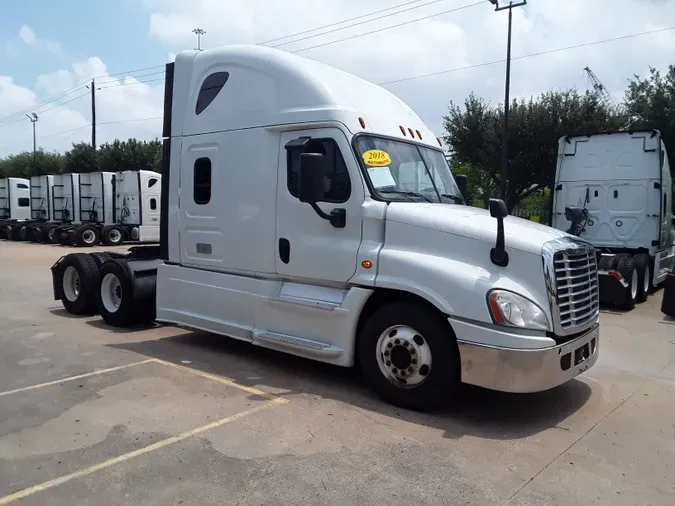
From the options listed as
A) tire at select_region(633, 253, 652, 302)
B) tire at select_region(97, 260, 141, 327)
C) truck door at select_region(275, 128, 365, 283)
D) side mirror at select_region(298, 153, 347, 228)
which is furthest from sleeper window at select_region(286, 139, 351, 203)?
tire at select_region(633, 253, 652, 302)

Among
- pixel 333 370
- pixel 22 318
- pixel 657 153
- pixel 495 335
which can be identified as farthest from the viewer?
pixel 657 153

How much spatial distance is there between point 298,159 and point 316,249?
3.10 ft

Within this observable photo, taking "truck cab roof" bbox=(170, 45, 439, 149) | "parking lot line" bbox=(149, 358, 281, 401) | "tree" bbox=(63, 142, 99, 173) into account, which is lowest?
"parking lot line" bbox=(149, 358, 281, 401)

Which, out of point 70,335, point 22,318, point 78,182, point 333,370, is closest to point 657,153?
point 333,370

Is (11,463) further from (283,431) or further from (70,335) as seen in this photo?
(70,335)

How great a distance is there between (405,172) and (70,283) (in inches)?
257

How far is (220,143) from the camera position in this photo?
678 centimetres

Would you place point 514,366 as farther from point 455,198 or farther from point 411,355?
point 455,198

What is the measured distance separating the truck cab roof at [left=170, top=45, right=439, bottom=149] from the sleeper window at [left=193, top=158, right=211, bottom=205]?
39cm

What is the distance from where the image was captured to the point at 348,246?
5633mm

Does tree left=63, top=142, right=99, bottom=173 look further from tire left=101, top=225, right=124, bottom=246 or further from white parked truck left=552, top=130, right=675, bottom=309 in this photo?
white parked truck left=552, top=130, right=675, bottom=309

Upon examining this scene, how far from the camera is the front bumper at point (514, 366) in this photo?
4.66 m

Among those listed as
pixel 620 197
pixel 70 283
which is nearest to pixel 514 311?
pixel 70 283

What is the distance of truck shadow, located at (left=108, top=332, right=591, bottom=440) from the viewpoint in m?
4.98
